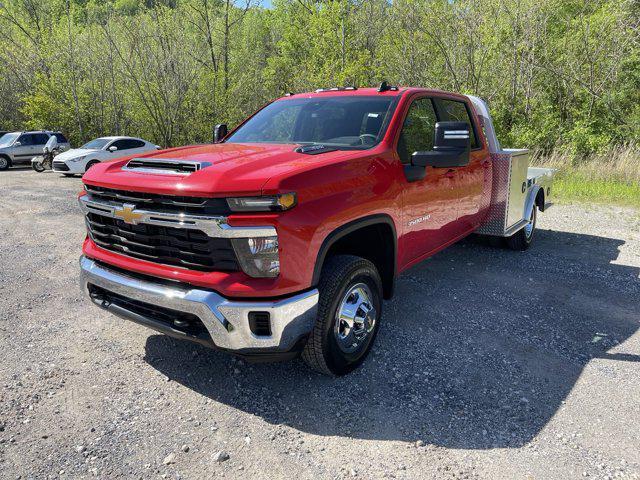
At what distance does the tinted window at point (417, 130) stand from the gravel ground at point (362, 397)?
152 centimetres

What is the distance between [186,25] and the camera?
23375 mm

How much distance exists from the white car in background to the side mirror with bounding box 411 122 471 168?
1454 centimetres

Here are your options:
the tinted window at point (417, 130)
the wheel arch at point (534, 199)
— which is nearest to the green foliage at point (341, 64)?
the wheel arch at point (534, 199)

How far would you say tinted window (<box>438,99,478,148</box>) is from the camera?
450cm

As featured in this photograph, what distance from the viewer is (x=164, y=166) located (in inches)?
115

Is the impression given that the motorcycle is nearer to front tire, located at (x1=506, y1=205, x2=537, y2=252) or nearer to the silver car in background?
the silver car in background

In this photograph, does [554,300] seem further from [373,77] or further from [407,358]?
[373,77]

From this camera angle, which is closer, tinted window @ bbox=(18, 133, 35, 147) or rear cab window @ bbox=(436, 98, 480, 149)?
rear cab window @ bbox=(436, 98, 480, 149)

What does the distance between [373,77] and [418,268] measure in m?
14.2

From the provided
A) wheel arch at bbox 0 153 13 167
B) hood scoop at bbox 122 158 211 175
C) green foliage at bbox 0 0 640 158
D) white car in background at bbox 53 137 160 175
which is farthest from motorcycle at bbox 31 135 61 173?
hood scoop at bbox 122 158 211 175

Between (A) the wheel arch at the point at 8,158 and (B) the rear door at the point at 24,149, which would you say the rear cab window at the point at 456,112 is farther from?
A: (A) the wheel arch at the point at 8,158

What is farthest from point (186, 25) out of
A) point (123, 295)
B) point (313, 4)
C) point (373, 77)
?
point (123, 295)

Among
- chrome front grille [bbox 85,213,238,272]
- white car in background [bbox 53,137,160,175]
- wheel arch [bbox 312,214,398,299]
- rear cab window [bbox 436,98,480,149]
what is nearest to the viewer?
chrome front grille [bbox 85,213,238,272]

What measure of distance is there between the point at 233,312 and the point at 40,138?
22775 mm
